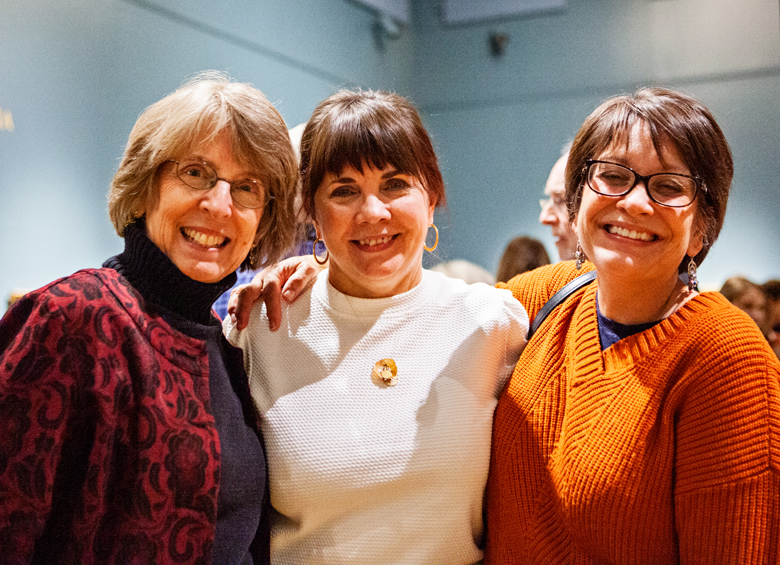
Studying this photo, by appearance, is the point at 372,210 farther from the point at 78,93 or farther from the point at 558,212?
the point at 78,93

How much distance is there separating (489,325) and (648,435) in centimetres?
54

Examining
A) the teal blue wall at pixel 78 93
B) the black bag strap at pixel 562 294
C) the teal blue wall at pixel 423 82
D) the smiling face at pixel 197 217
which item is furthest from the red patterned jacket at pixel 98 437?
the teal blue wall at pixel 78 93

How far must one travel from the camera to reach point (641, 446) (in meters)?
1.52

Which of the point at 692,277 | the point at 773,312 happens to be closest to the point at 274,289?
the point at 692,277

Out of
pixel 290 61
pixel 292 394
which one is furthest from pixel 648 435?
pixel 290 61

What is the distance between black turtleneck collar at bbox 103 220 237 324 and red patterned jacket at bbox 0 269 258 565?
5 centimetres

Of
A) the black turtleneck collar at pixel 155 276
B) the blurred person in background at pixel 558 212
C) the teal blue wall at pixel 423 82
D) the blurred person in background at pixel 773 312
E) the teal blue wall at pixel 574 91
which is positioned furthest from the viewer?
the teal blue wall at pixel 574 91

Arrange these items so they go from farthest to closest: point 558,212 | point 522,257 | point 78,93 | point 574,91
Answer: point 574,91 < point 522,257 < point 78,93 < point 558,212

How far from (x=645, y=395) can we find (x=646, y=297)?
26 centimetres

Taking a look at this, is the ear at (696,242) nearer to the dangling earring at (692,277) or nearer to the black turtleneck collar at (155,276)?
the dangling earring at (692,277)

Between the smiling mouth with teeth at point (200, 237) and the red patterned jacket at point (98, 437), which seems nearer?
the red patterned jacket at point (98, 437)

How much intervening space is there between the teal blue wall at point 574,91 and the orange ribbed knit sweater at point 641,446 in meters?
3.64

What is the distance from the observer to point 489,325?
1.92 m

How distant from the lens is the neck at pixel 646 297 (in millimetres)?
1666
